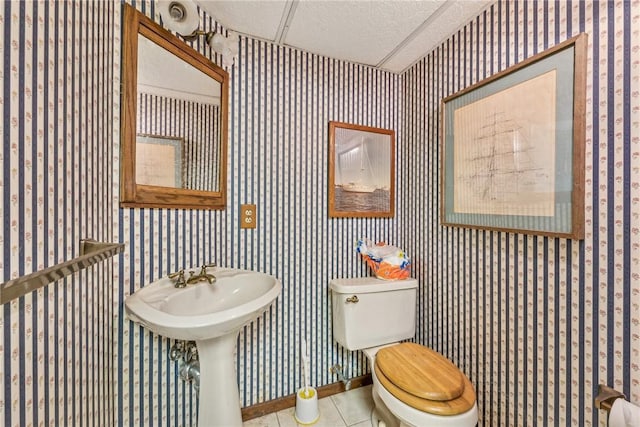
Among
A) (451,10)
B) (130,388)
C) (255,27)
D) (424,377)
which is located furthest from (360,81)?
(130,388)

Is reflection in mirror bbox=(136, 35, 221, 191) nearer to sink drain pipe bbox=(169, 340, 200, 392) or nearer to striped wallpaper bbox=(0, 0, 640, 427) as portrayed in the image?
striped wallpaper bbox=(0, 0, 640, 427)

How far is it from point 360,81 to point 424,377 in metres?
1.66

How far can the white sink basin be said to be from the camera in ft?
2.81

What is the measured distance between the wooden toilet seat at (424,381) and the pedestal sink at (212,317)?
0.63 metres

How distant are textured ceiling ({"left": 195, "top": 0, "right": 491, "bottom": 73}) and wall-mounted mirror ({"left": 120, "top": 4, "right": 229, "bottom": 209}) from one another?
0.93 ft

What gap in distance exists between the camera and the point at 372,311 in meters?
1.51

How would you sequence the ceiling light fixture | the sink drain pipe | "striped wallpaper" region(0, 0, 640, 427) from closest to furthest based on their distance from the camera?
"striped wallpaper" region(0, 0, 640, 427)
the ceiling light fixture
the sink drain pipe

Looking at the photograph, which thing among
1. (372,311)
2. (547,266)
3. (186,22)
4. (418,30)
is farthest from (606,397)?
(186,22)

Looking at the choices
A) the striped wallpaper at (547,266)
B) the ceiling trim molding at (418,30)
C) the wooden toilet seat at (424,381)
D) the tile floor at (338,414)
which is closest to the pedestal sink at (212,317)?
the tile floor at (338,414)

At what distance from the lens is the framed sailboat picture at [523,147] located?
961mm

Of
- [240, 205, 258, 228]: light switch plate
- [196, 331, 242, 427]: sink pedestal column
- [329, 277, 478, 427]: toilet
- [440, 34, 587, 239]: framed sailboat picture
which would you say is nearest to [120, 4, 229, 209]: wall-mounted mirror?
[240, 205, 258, 228]: light switch plate

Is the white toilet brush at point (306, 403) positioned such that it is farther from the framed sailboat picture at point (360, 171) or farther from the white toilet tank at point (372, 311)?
the framed sailboat picture at point (360, 171)

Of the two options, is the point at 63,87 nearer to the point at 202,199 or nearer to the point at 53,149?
the point at 53,149

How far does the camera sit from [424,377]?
1.13 metres
